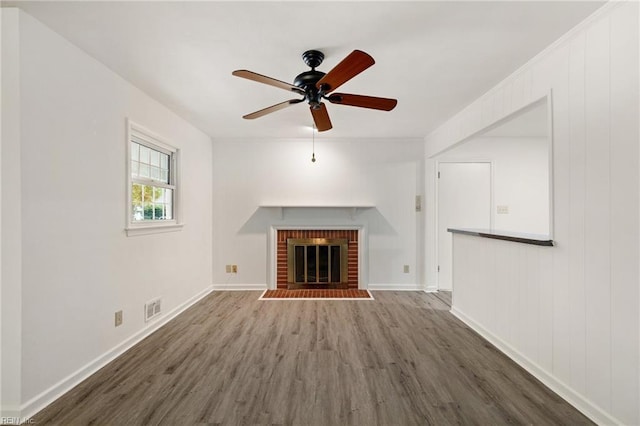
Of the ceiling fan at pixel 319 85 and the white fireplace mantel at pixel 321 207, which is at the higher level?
the ceiling fan at pixel 319 85

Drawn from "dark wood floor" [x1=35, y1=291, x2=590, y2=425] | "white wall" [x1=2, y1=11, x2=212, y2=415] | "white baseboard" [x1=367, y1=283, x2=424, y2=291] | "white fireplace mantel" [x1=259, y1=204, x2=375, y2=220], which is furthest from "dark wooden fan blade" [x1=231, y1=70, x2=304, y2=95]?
"white baseboard" [x1=367, y1=283, x2=424, y2=291]

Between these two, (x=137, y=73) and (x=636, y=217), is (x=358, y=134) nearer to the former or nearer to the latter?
(x=137, y=73)

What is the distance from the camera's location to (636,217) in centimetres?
150

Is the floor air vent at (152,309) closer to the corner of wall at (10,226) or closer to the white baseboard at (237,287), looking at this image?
the corner of wall at (10,226)

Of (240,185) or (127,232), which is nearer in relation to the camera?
(127,232)

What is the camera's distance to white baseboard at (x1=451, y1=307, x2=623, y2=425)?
1686mm

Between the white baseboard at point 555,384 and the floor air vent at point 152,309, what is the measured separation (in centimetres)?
332

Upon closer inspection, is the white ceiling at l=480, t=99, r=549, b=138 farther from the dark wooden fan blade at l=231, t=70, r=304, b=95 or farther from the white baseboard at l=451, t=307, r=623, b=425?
the dark wooden fan blade at l=231, t=70, r=304, b=95

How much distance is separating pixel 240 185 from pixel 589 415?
4.40m

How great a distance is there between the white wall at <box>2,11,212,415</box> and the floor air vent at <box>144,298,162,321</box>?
0.07m

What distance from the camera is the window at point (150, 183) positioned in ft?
9.10

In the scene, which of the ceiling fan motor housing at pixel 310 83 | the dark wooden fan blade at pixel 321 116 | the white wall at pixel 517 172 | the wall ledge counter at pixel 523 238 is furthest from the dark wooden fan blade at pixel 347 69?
the white wall at pixel 517 172

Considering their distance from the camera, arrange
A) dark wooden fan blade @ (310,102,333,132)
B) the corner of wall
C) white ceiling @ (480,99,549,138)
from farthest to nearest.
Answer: white ceiling @ (480,99,549,138)
dark wooden fan blade @ (310,102,333,132)
the corner of wall

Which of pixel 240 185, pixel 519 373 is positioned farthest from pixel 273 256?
pixel 519 373
